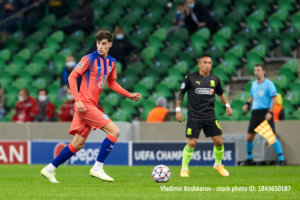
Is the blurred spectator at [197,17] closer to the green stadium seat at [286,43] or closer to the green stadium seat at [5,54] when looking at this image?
the green stadium seat at [286,43]

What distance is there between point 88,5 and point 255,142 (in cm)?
797

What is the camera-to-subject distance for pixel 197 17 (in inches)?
756

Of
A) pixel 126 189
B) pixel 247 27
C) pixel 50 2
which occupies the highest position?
pixel 50 2

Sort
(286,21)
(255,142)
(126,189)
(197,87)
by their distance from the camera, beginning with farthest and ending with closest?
1. (286,21)
2. (255,142)
3. (197,87)
4. (126,189)

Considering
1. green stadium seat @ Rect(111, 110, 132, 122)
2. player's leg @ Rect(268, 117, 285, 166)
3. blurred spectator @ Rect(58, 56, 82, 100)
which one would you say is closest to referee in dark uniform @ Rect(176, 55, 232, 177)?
player's leg @ Rect(268, 117, 285, 166)

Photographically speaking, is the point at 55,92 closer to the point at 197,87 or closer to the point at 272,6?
the point at 272,6

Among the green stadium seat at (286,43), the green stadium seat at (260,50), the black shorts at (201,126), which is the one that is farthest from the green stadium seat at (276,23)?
the black shorts at (201,126)

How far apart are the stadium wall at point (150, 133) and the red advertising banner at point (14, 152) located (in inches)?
16.2

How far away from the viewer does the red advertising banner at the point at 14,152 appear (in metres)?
17.3

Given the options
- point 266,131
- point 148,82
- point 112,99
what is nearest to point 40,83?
point 112,99

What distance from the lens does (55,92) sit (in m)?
20.5

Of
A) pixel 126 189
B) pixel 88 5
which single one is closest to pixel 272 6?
pixel 88 5

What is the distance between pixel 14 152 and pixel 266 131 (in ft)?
20.8

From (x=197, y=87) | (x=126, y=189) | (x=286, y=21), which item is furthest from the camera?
(x=286, y=21)
